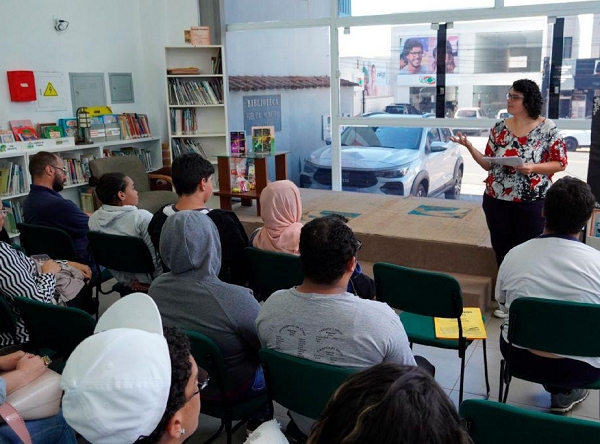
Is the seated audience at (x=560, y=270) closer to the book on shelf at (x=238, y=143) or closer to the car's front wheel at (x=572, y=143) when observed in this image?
the book on shelf at (x=238, y=143)

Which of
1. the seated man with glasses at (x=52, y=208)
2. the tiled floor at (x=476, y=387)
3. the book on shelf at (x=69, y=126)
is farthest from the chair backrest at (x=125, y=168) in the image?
the tiled floor at (x=476, y=387)

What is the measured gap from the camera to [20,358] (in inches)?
82.0

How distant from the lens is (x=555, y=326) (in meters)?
2.28

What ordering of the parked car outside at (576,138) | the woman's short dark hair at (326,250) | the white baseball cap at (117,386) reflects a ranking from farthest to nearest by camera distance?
1. the parked car outside at (576,138)
2. the woman's short dark hair at (326,250)
3. the white baseball cap at (117,386)

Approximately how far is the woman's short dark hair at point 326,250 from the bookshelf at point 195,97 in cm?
512

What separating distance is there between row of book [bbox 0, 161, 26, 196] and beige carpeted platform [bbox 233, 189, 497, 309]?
2.11m

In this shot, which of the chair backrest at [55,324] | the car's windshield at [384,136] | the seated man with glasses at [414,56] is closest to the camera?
the chair backrest at [55,324]

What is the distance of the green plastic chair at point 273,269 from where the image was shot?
2980mm

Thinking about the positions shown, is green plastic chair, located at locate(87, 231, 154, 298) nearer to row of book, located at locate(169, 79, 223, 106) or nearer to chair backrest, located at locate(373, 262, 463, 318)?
chair backrest, located at locate(373, 262, 463, 318)

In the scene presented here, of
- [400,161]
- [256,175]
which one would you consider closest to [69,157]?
[256,175]

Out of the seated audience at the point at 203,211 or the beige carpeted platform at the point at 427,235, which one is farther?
the beige carpeted platform at the point at 427,235

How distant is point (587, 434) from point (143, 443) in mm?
1045

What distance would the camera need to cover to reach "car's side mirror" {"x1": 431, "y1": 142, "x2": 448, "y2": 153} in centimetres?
677

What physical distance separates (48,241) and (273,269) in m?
1.58
